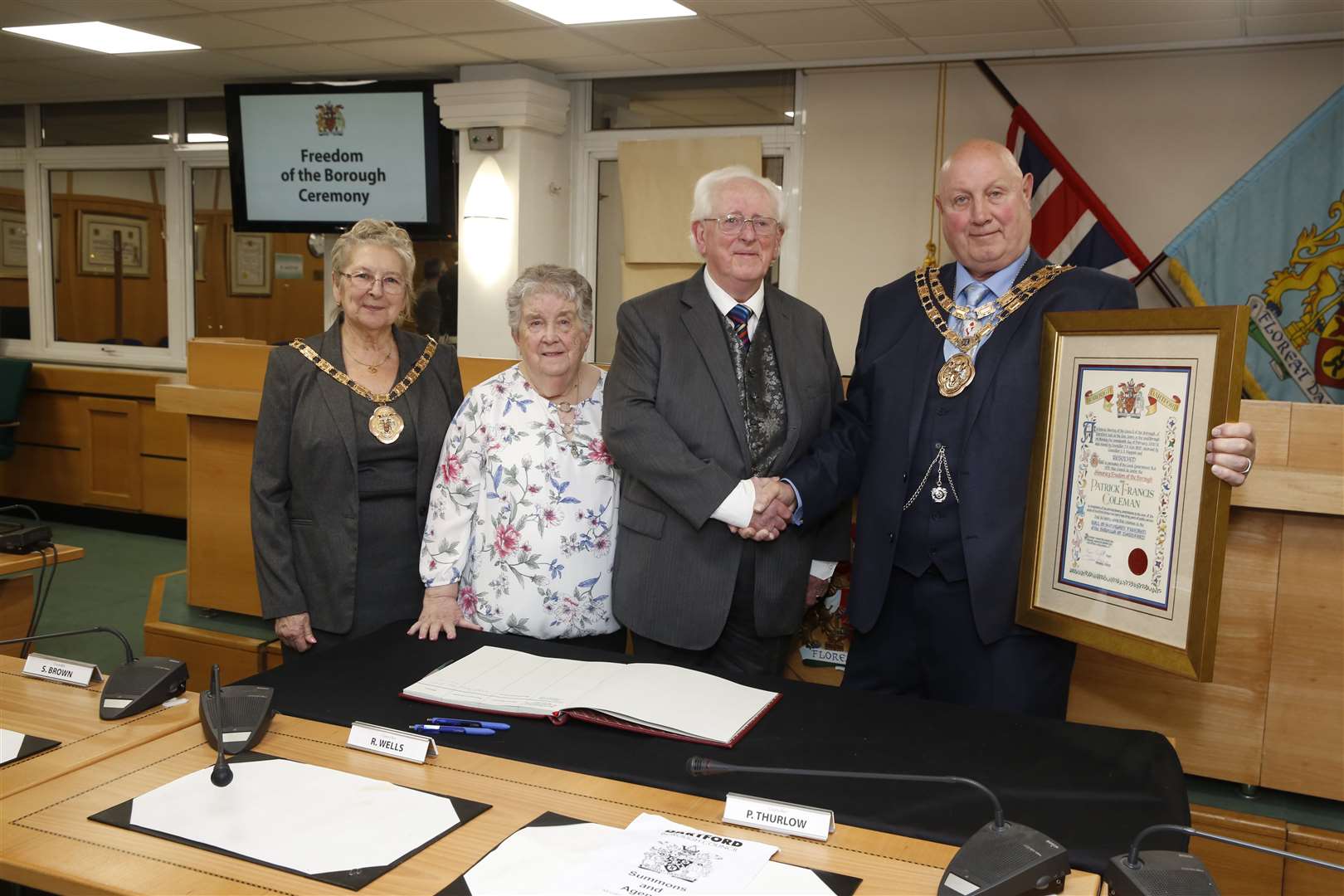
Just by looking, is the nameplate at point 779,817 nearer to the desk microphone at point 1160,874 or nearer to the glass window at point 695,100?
the desk microphone at point 1160,874

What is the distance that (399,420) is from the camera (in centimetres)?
250

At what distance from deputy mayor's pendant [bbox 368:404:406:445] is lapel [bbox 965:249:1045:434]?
1306mm

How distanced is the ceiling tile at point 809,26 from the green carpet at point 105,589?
3888 mm

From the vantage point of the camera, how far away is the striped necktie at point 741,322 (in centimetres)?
231

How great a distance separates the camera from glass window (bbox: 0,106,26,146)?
816cm

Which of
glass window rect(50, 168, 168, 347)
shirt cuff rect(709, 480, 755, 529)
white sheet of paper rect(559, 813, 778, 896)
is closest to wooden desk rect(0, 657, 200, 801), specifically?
white sheet of paper rect(559, 813, 778, 896)

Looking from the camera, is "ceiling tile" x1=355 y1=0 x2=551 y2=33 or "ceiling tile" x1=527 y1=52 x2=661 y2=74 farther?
"ceiling tile" x1=527 y1=52 x2=661 y2=74

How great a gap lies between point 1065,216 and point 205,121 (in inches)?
236

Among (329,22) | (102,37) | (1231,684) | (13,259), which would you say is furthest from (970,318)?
(13,259)

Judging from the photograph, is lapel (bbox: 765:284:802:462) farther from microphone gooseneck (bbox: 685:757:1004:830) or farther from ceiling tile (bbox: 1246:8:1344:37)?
ceiling tile (bbox: 1246:8:1344:37)

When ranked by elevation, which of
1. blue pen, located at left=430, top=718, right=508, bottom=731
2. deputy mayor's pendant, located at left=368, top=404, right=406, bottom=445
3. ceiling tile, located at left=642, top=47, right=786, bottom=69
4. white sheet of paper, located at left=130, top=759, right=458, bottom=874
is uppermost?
ceiling tile, located at left=642, top=47, right=786, bottom=69

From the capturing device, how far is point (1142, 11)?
14.9ft

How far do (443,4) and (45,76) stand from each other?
390 centimetres

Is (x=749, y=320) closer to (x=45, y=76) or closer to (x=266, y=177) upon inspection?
(x=266, y=177)
